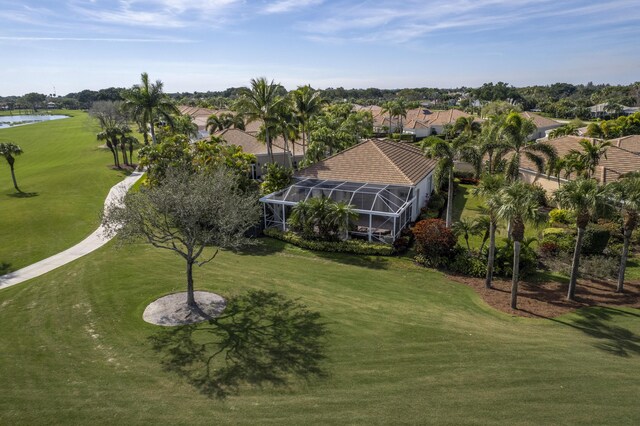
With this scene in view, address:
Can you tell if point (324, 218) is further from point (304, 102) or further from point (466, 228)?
point (304, 102)

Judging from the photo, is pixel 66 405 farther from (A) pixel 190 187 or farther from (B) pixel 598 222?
(B) pixel 598 222

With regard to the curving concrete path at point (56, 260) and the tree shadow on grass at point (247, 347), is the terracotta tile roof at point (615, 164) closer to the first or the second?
the tree shadow on grass at point (247, 347)

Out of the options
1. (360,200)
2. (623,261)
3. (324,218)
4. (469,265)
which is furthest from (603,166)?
(324,218)

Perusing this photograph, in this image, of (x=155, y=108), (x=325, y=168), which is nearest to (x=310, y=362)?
(x=325, y=168)

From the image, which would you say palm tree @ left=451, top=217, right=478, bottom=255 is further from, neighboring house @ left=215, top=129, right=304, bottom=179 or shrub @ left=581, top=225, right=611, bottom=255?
neighboring house @ left=215, top=129, right=304, bottom=179

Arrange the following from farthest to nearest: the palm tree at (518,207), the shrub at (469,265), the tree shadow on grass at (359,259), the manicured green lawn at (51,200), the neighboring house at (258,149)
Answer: the neighboring house at (258,149) → the manicured green lawn at (51,200) → the tree shadow on grass at (359,259) → the shrub at (469,265) → the palm tree at (518,207)

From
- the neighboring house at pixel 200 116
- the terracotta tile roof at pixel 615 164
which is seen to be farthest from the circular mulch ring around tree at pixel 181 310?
the neighboring house at pixel 200 116

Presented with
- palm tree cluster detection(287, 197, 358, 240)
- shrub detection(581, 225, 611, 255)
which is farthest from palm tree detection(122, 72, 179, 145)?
shrub detection(581, 225, 611, 255)
